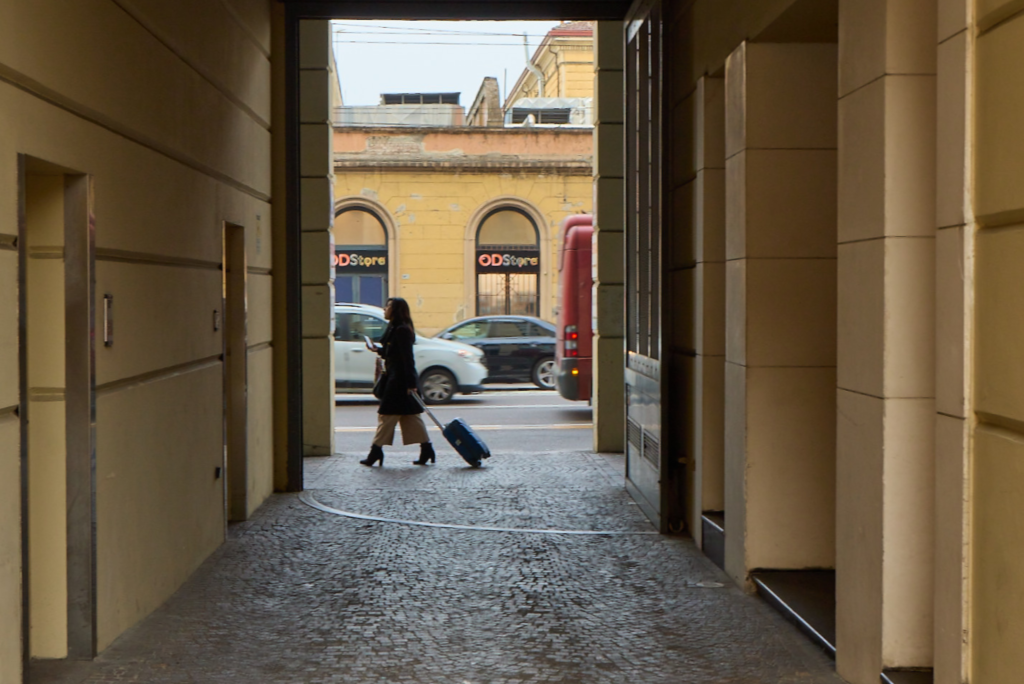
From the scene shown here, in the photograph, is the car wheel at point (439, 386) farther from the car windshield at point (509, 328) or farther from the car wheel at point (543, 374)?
the car wheel at point (543, 374)

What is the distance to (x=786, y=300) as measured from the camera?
6.11m

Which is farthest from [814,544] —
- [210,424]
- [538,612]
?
[210,424]

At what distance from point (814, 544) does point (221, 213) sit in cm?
430

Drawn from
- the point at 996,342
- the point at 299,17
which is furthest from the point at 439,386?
the point at 996,342

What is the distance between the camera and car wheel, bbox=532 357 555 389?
20188 mm

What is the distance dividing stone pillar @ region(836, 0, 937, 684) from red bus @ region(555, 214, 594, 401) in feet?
37.6

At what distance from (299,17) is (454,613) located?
18.9 ft

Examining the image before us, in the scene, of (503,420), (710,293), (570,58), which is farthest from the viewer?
(570,58)

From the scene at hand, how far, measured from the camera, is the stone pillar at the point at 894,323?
4.23m

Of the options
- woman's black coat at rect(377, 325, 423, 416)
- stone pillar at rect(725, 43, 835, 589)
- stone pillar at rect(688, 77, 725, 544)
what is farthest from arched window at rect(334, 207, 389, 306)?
stone pillar at rect(725, 43, 835, 589)

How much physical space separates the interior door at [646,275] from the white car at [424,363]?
352 inches

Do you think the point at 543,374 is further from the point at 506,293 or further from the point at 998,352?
the point at 998,352

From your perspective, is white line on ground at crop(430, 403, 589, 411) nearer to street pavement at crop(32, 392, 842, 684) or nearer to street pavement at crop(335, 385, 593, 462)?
street pavement at crop(335, 385, 593, 462)

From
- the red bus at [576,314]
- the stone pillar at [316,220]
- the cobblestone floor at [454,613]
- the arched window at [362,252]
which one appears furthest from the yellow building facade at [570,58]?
the cobblestone floor at [454,613]
